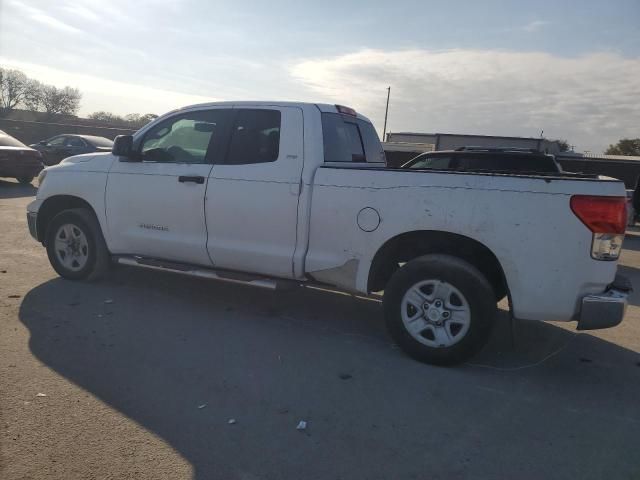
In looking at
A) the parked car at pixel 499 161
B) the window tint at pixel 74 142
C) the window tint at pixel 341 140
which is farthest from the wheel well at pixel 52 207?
the window tint at pixel 74 142

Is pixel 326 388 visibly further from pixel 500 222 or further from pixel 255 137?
pixel 255 137

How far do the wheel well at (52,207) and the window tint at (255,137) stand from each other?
6.57 ft

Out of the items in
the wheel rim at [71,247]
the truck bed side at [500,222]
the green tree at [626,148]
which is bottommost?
the wheel rim at [71,247]

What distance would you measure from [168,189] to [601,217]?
381cm

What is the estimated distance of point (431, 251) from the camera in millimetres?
4109

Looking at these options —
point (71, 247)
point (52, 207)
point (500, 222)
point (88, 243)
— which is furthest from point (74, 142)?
point (500, 222)

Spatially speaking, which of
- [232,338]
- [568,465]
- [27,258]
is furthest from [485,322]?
[27,258]

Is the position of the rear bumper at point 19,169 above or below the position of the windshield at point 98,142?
below

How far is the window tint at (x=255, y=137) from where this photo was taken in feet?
15.2

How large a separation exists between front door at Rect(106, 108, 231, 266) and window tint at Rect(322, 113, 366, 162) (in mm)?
1017

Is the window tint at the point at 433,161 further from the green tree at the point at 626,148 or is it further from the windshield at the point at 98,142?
the green tree at the point at 626,148

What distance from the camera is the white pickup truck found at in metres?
3.48

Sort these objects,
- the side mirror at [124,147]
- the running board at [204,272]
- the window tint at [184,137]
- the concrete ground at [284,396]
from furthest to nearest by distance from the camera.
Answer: the side mirror at [124,147] → the window tint at [184,137] → the running board at [204,272] → the concrete ground at [284,396]

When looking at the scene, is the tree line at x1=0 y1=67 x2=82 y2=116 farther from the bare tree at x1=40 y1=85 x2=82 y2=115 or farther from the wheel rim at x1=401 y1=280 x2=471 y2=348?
the wheel rim at x1=401 y1=280 x2=471 y2=348
